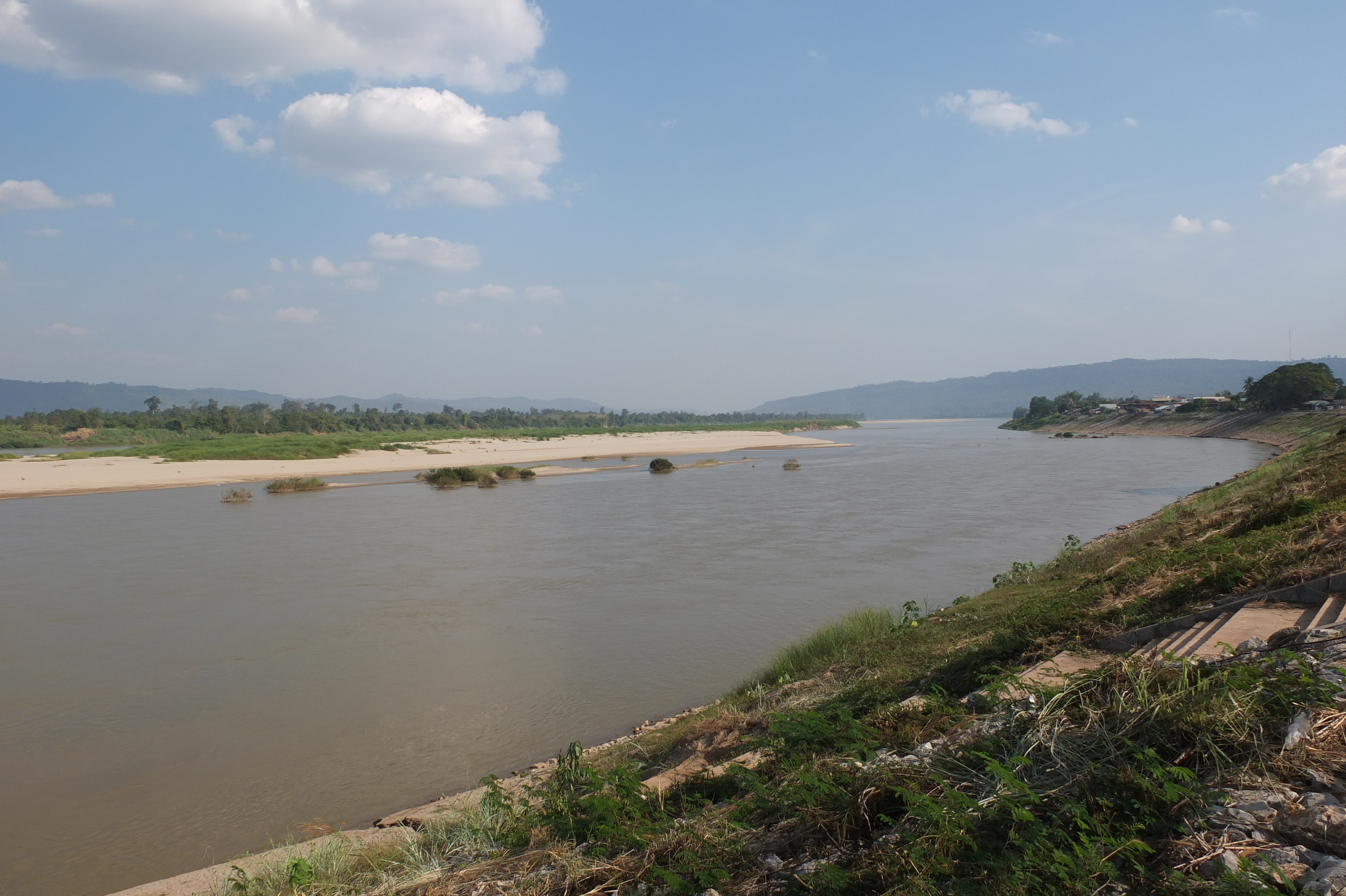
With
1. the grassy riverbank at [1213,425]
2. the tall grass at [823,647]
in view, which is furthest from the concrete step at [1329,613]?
the grassy riverbank at [1213,425]

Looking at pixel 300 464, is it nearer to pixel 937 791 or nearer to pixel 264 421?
pixel 264 421

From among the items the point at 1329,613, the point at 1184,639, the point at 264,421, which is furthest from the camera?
the point at 264,421

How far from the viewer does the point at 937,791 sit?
326 cm

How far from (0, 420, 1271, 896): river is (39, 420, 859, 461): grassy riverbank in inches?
1031

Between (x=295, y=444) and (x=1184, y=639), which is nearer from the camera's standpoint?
(x=1184, y=639)

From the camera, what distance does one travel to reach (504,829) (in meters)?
4.43

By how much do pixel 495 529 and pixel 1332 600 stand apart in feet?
69.0

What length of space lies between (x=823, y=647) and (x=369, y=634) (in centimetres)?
744

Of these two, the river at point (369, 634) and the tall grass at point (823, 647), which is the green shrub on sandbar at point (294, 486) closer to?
the river at point (369, 634)

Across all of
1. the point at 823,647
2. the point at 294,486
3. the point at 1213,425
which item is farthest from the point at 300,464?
the point at 1213,425

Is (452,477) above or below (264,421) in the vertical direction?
below

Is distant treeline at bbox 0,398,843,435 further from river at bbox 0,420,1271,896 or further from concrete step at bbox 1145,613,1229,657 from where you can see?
concrete step at bbox 1145,613,1229,657

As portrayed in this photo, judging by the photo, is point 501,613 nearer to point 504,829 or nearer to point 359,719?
point 359,719

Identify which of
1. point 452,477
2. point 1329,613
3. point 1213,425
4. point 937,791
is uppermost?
point 1329,613
